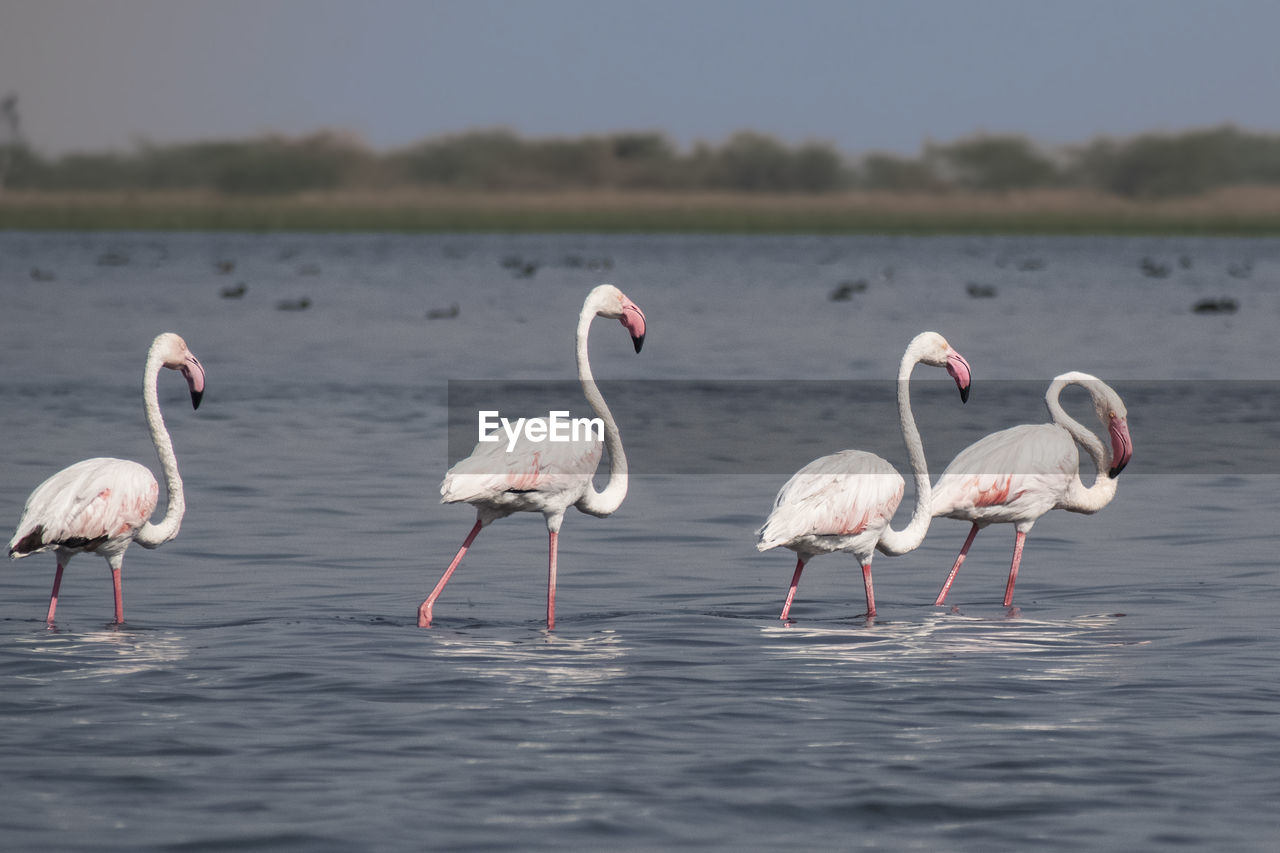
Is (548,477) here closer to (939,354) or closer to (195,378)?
(195,378)

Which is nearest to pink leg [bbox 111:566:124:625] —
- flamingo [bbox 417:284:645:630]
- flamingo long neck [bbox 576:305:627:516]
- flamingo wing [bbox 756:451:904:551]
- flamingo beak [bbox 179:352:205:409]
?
flamingo beak [bbox 179:352:205:409]

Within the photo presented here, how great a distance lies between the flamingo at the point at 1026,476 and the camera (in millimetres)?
11750

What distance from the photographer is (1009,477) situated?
11.8m

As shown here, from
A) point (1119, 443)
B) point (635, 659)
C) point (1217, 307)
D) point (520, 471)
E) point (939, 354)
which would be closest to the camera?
point (635, 659)

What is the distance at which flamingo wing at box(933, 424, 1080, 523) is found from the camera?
11.7 meters

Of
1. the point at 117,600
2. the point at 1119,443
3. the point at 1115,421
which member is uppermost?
the point at 1115,421

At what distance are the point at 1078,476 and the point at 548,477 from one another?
3889 millimetres

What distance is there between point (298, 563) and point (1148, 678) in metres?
6.19

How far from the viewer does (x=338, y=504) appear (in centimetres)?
1573

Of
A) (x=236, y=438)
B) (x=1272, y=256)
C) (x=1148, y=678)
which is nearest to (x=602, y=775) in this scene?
(x=1148, y=678)

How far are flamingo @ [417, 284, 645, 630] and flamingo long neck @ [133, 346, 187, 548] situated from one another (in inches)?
64.7

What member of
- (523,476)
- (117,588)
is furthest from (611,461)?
(117,588)

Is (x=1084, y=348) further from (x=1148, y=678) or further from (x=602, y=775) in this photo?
(x=602, y=775)

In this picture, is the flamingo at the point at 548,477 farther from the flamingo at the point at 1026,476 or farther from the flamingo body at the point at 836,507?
the flamingo at the point at 1026,476
